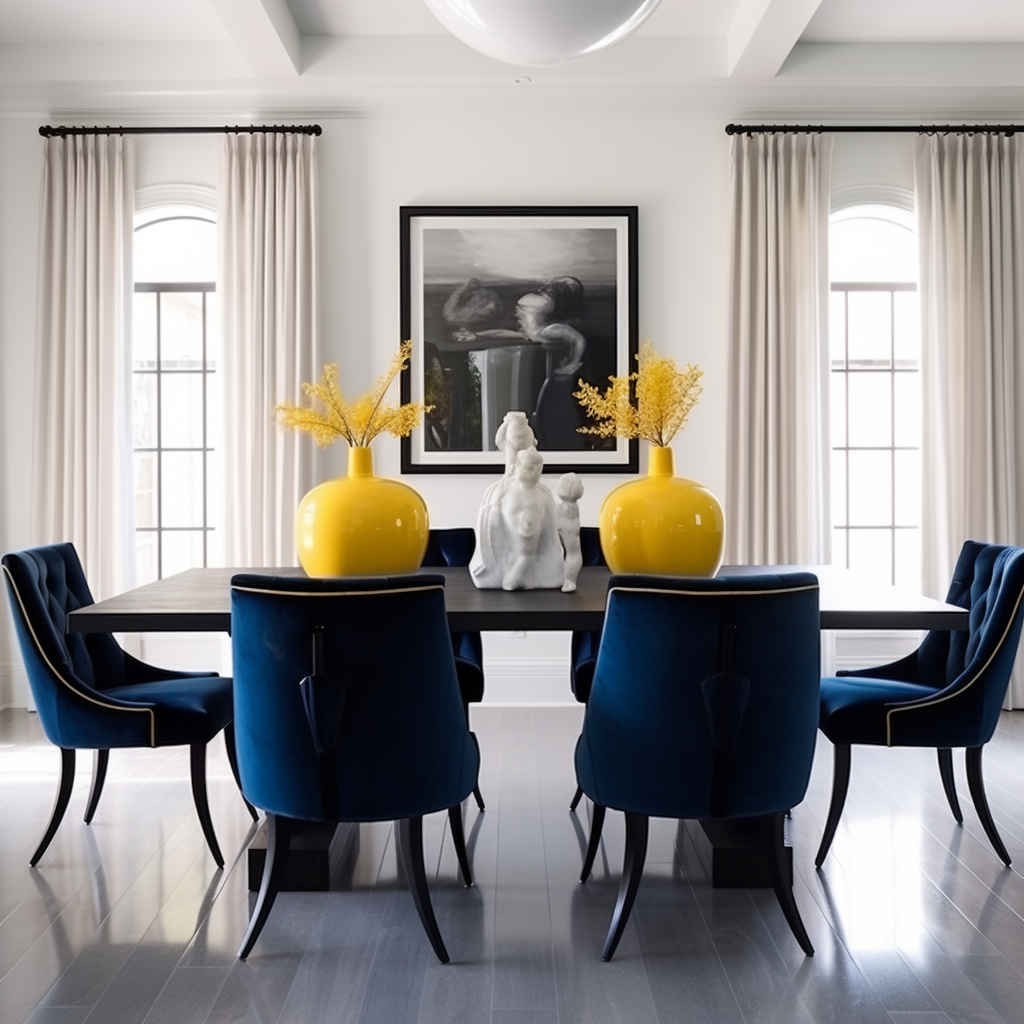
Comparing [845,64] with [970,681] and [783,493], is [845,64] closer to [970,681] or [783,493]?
[783,493]

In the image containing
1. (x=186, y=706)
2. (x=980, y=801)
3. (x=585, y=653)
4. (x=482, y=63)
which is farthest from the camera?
(x=482, y=63)

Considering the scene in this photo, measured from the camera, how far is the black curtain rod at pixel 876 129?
4.67 m

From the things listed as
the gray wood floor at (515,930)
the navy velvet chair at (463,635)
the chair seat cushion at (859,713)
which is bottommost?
the gray wood floor at (515,930)

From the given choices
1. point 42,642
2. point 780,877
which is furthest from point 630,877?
point 42,642

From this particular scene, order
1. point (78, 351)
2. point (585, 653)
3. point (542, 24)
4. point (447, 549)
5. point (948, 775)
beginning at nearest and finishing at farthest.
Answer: point (542, 24) < point (948, 775) < point (585, 653) < point (447, 549) < point (78, 351)

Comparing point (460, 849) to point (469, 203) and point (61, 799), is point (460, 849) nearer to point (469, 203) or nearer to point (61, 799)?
point (61, 799)

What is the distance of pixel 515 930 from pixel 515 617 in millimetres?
778

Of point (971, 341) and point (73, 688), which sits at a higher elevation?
point (971, 341)

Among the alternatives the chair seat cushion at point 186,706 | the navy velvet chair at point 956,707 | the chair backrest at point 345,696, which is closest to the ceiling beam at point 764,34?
the navy velvet chair at point 956,707

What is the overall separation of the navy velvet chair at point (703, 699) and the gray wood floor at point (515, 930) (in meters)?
0.18

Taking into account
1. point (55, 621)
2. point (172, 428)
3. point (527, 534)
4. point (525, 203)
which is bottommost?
point (55, 621)

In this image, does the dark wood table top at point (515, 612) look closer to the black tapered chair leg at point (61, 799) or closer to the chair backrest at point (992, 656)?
the chair backrest at point (992, 656)

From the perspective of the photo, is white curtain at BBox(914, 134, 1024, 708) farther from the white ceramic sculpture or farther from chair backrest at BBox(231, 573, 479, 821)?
chair backrest at BBox(231, 573, 479, 821)

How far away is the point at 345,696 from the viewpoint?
1991 millimetres
